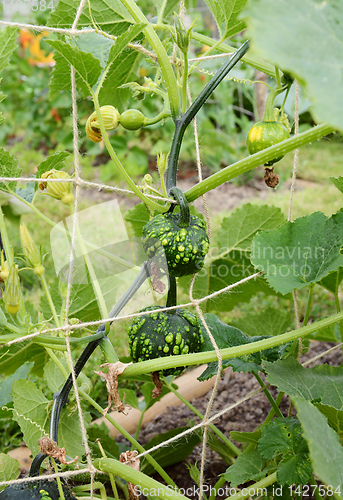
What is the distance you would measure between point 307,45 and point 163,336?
53 centimetres

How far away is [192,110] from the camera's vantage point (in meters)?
0.73

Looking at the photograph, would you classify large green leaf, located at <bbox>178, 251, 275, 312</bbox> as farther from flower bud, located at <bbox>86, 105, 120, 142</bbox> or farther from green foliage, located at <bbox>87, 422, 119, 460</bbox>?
flower bud, located at <bbox>86, 105, 120, 142</bbox>

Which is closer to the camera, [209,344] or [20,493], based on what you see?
[20,493]

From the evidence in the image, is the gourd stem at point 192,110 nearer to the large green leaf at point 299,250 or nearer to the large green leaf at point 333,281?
the large green leaf at point 299,250

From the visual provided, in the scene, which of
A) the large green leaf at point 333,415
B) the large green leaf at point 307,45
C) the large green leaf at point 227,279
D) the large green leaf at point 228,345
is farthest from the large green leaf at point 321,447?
the large green leaf at point 227,279

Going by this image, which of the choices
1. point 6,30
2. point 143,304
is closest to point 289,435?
point 143,304

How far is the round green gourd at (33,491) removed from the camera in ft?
2.24

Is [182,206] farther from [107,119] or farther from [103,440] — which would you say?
[103,440]

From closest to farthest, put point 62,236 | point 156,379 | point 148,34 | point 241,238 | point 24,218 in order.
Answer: point 148,34 < point 156,379 < point 62,236 < point 241,238 < point 24,218

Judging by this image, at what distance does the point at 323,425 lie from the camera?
59 cm

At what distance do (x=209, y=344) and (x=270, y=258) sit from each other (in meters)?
0.22

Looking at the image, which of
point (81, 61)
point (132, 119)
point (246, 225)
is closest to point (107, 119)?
point (132, 119)

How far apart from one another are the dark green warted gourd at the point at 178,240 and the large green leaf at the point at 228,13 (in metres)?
0.31

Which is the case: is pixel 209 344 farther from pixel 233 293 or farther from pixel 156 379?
pixel 233 293
